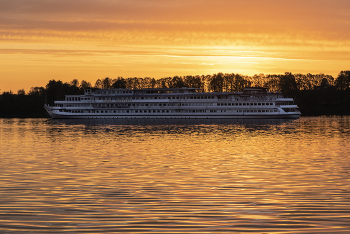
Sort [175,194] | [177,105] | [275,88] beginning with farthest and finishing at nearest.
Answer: [275,88]
[177,105]
[175,194]

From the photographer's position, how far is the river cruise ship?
422ft

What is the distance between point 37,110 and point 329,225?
191320 mm

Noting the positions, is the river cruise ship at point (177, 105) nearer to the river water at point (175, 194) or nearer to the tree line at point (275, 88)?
the tree line at point (275, 88)

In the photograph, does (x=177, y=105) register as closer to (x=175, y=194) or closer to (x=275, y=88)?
(x=275, y=88)

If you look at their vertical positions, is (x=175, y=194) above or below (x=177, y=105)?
below

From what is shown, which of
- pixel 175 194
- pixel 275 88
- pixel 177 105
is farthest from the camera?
pixel 275 88

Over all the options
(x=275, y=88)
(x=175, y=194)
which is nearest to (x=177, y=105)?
(x=275, y=88)

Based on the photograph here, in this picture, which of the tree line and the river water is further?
the tree line

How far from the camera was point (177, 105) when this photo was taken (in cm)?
13588

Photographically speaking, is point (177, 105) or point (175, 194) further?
point (177, 105)

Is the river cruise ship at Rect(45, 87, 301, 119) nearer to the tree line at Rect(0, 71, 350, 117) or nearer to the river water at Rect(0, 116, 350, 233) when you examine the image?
the tree line at Rect(0, 71, 350, 117)

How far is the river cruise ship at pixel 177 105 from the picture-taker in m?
129

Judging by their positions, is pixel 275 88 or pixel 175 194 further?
pixel 275 88

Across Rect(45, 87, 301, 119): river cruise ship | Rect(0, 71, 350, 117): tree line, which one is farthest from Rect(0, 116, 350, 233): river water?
Rect(0, 71, 350, 117): tree line
